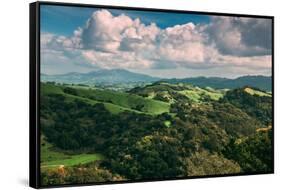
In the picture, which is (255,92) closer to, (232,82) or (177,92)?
(232,82)

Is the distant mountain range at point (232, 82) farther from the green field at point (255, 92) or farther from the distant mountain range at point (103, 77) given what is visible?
the distant mountain range at point (103, 77)

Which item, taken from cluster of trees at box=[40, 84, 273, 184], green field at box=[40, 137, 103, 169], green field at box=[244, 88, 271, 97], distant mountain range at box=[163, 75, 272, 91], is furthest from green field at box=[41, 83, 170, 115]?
green field at box=[244, 88, 271, 97]

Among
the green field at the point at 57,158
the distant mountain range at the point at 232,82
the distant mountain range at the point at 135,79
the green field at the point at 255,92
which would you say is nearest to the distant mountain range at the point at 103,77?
the distant mountain range at the point at 135,79

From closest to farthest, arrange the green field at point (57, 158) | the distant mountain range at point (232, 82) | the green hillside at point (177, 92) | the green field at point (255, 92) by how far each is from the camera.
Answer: the green field at point (57, 158) → the green hillside at point (177, 92) → the distant mountain range at point (232, 82) → the green field at point (255, 92)

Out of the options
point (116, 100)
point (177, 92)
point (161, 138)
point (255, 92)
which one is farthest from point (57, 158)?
point (255, 92)

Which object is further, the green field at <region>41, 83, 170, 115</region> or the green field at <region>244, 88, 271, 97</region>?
the green field at <region>244, 88, 271, 97</region>

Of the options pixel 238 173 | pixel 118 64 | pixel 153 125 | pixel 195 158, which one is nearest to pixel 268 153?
pixel 238 173

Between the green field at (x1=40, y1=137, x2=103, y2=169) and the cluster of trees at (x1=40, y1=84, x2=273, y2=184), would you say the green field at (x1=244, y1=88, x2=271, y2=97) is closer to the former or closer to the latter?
the cluster of trees at (x1=40, y1=84, x2=273, y2=184)
